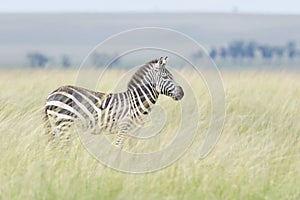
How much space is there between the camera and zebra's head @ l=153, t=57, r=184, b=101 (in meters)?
6.84

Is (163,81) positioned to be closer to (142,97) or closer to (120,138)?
(142,97)

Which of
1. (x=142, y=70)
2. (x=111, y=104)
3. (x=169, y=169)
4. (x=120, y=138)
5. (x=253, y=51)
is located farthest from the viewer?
(x=253, y=51)

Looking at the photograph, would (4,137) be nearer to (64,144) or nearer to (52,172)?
(64,144)

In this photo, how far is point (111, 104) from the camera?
269 inches

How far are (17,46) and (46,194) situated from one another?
48552 millimetres

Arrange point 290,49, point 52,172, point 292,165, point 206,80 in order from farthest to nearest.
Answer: point 290,49, point 206,80, point 292,165, point 52,172

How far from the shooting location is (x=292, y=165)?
599 cm

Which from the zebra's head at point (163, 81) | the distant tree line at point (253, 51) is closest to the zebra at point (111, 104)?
the zebra's head at point (163, 81)

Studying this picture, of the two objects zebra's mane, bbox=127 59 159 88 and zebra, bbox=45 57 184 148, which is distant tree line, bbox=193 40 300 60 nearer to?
zebra's mane, bbox=127 59 159 88

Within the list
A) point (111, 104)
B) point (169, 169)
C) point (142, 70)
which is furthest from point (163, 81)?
point (169, 169)

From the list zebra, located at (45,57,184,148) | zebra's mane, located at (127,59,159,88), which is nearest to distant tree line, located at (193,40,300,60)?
zebra's mane, located at (127,59,159,88)

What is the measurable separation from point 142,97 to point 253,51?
40.7 meters

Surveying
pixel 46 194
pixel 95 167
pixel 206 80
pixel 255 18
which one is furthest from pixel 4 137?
pixel 255 18

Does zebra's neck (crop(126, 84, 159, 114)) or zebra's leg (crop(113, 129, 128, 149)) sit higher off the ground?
zebra's neck (crop(126, 84, 159, 114))
